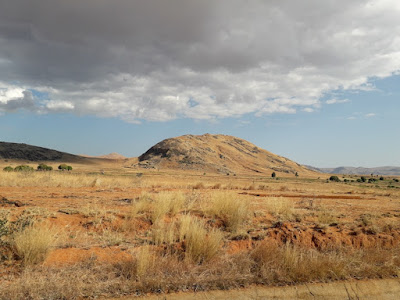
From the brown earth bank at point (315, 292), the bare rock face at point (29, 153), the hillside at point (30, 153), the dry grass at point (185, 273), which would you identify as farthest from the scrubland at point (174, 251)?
the bare rock face at point (29, 153)

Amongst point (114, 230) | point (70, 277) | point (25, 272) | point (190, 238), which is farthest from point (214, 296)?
point (114, 230)

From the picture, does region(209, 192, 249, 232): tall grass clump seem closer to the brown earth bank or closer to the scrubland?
the scrubland

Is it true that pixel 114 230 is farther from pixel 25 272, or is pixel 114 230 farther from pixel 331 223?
pixel 331 223

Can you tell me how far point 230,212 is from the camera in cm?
1002

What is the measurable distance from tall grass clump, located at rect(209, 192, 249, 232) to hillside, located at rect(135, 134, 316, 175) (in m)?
72.8

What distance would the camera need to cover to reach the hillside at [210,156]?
8775cm

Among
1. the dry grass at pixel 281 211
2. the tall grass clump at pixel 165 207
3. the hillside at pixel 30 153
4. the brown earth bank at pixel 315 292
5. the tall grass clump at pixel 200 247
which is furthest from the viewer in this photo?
the hillside at pixel 30 153

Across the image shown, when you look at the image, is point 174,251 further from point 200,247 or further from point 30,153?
point 30,153

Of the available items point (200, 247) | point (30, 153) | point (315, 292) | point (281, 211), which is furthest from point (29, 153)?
point (315, 292)

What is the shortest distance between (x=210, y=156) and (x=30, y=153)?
185ft

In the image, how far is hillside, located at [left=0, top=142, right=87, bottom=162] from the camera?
237 ft

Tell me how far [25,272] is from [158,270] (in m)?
2.63

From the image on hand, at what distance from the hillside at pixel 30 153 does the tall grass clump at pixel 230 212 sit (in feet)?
251

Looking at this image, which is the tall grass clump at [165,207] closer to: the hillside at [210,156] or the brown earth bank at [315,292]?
the brown earth bank at [315,292]
